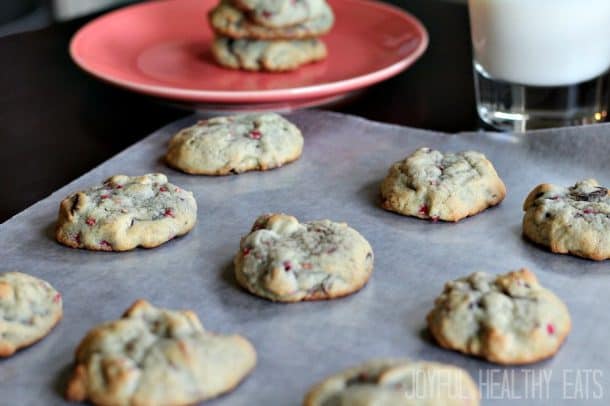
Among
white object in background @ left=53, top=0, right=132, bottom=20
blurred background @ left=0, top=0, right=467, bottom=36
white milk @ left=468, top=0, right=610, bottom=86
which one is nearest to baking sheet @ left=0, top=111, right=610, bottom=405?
white milk @ left=468, top=0, right=610, bottom=86

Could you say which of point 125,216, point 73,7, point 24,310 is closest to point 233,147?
point 125,216

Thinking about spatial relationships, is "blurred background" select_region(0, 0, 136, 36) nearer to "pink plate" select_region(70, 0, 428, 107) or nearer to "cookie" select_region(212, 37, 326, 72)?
"pink plate" select_region(70, 0, 428, 107)

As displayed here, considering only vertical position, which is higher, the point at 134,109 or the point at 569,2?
the point at 569,2

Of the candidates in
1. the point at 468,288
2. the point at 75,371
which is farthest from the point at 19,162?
the point at 468,288

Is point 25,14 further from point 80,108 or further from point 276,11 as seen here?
point 276,11

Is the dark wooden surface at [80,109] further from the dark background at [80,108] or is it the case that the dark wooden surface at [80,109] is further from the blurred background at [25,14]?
the blurred background at [25,14]

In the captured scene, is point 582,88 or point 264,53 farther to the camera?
point 264,53

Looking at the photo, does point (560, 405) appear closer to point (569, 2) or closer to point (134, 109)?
point (569, 2)
